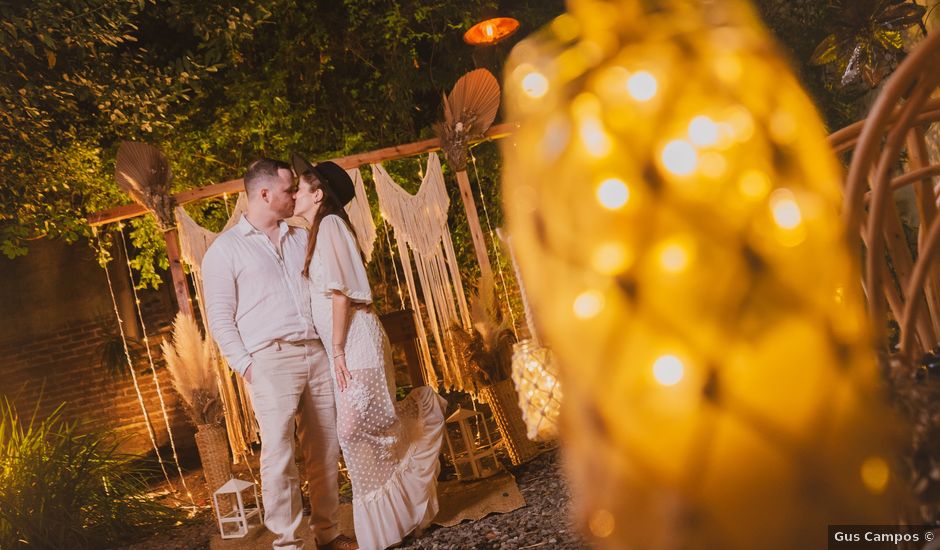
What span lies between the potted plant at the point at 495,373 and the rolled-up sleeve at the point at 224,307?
1.66 meters

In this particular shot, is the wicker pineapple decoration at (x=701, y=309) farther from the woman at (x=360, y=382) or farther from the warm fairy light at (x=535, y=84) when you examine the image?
the woman at (x=360, y=382)

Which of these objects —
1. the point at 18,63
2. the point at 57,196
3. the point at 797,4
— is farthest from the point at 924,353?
the point at 57,196

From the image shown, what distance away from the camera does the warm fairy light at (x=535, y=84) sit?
461mm

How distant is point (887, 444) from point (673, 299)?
0.55 ft

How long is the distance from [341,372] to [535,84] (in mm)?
2665

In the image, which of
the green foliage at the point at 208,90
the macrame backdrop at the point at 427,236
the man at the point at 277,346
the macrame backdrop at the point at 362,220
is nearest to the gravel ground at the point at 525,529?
the man at the point at 277,346

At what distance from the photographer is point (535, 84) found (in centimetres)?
47

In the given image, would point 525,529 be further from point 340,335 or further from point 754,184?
point 754,184

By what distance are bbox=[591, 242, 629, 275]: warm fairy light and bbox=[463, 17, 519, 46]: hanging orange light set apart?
5411 millimetres

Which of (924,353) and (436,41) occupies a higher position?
(436,41)

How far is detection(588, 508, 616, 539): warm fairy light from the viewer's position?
39 cm

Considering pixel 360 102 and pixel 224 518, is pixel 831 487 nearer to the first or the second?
pixel 224 518

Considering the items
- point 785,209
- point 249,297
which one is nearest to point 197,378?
point 249,297

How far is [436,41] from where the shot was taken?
677 cm
